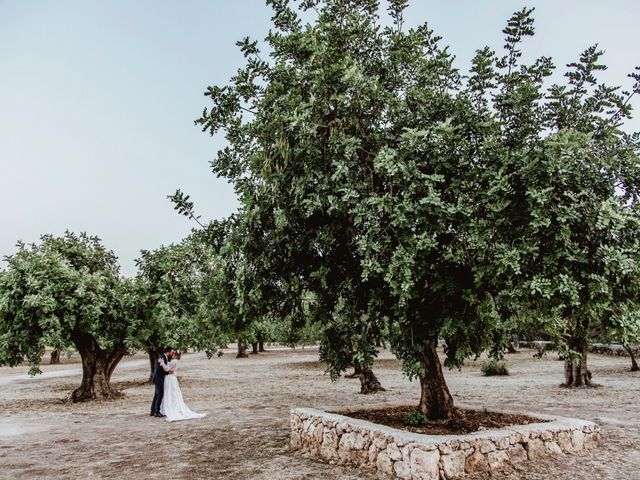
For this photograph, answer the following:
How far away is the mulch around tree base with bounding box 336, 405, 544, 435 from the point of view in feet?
31.6

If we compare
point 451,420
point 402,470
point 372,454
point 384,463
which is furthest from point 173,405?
point 402,470

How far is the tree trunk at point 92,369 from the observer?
18.9 metres

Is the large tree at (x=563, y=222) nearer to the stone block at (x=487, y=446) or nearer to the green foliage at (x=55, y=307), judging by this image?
the stone block at (x=487, y=446)

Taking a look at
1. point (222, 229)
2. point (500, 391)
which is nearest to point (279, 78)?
point (222, 229)

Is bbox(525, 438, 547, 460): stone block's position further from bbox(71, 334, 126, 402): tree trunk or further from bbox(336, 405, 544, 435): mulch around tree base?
bbox(71, 334, 126, 402): tree trunk

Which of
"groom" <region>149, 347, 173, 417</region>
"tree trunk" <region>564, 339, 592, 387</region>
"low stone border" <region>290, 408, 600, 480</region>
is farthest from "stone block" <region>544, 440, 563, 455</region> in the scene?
"tree trunk" <region>564, 339, 592, 387</region>

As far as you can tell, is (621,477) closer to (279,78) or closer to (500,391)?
(279,78)

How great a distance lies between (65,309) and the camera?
17.0m

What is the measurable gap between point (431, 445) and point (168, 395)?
30.7 ft

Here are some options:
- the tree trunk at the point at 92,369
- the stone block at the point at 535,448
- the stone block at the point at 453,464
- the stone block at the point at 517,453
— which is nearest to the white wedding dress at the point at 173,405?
the tree trunk at the point at 92,369

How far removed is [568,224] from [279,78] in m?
5.46

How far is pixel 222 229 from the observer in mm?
10242

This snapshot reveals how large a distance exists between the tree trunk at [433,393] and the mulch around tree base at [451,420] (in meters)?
0.22

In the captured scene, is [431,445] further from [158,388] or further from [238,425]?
[158,388]
